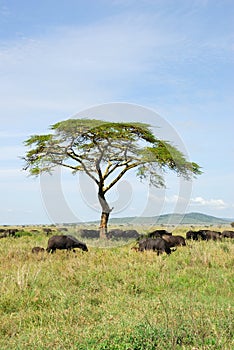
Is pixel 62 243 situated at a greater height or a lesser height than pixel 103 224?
lesser

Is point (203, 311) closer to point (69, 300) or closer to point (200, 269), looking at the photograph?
point (69, 300)

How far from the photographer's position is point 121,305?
7.52 m

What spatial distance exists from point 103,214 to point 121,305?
18.7 metres

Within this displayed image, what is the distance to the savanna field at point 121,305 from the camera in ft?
18.3

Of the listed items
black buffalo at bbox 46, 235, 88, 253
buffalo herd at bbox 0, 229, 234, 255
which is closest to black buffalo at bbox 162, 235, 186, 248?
buffalo herd at bbox 0, 229, 234, 255

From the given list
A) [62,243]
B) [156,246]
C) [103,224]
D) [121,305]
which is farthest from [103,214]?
[121,305]

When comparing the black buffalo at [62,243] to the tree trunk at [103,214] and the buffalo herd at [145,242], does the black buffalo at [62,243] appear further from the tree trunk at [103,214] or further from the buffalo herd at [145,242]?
the tree trunk at [103,214]

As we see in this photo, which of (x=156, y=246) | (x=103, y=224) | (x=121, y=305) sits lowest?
(x=121, y=305)

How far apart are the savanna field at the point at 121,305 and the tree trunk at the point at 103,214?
503 inches

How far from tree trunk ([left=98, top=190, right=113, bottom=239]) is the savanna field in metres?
12.8

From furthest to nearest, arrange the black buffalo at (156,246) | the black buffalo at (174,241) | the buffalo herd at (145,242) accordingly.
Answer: the black buffalo at (174,241), the buffalo herd at (145,242), the black buffalo at (156,246)

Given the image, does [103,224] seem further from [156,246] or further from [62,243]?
[156,246]

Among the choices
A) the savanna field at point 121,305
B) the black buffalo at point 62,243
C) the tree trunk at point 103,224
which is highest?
the tree trunk at point 103,224

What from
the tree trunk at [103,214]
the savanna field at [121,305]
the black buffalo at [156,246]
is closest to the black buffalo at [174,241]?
the black buffalo at [156,246]
